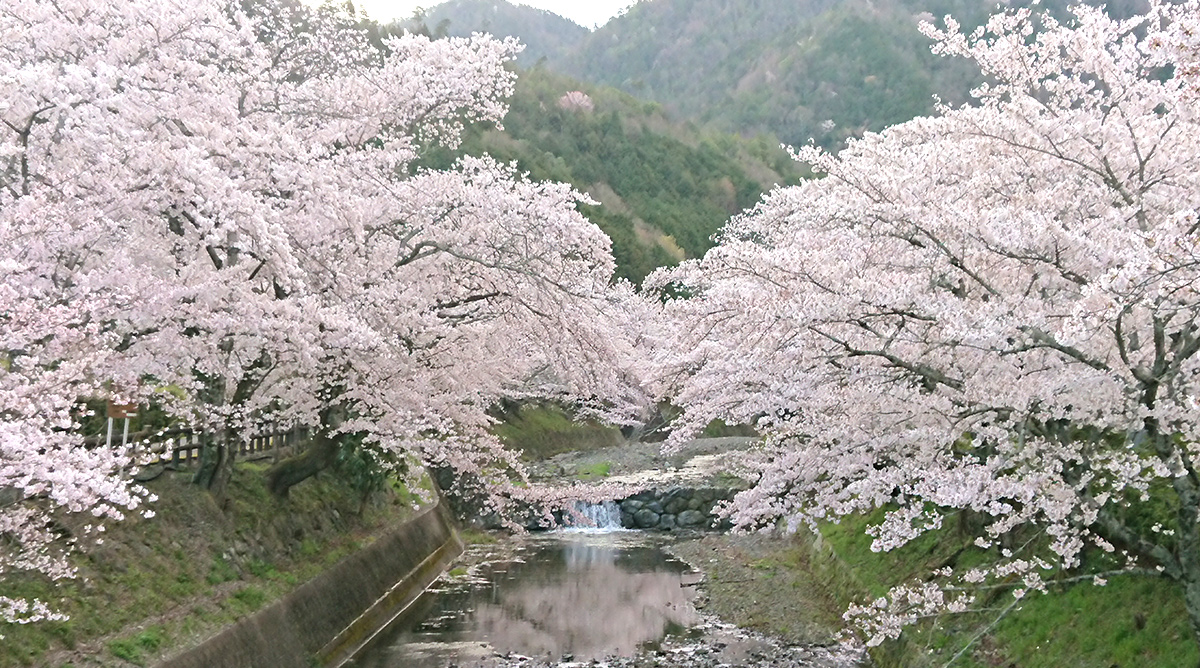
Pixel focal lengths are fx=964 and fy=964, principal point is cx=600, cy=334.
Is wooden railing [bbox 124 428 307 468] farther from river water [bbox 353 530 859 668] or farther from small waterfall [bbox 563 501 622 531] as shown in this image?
small waterfall [bbox 563 501 622 531]

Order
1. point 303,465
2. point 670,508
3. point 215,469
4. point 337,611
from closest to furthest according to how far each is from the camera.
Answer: point 215,469 → point 337,611 → point 303,465 → point 670,508

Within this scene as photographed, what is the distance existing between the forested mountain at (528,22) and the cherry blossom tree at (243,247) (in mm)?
137240

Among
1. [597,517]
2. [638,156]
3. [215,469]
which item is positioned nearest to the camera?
[215,469]

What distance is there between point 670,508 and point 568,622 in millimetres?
13803

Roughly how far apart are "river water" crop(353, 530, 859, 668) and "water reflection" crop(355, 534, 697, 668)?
20 mm

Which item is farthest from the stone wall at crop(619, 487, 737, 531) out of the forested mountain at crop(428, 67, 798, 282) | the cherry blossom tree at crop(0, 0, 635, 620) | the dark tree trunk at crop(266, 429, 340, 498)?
the forested mountain at crop(428, 67, 798, 282)

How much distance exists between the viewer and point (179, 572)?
37.9ft

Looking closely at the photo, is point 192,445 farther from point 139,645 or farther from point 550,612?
point 550,612

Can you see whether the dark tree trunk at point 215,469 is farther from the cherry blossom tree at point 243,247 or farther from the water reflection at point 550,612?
the water reflection at point 550,612

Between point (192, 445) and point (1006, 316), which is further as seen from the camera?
point (192, 445)

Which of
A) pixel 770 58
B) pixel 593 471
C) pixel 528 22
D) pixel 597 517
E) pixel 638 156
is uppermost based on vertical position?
pixel 528 22

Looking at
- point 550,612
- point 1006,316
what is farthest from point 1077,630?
point 550,612

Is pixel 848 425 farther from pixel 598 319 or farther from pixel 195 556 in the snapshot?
pixel 195 556

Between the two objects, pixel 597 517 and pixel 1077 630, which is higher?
pixel 597 517
